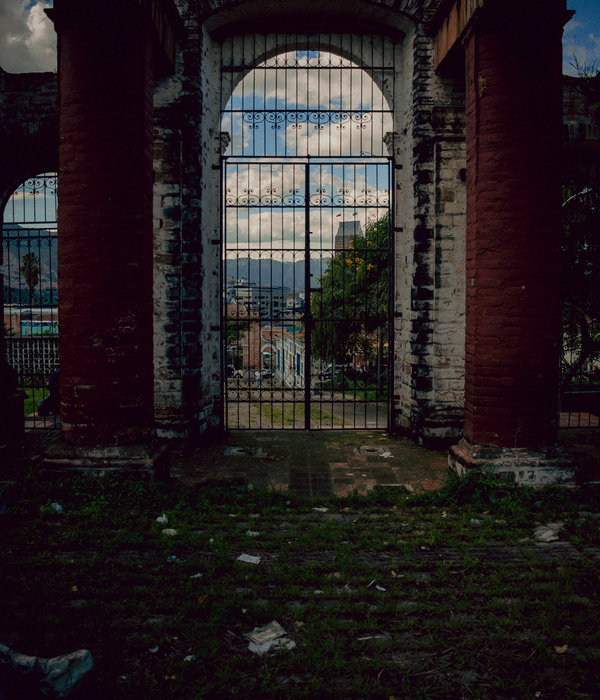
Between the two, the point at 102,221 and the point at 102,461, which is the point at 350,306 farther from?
the point at 102,461

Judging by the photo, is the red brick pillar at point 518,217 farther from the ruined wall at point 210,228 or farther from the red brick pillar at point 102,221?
the red brick pillar at point 102,221

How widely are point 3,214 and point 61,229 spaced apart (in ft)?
11.8

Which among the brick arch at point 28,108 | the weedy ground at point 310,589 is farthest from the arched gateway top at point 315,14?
the weedy ground at point 310,589

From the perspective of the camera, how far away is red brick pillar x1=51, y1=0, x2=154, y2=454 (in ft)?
15.9

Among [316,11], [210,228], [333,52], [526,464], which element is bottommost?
[526,464]

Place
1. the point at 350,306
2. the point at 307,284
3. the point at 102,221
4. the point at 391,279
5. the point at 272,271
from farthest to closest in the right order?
the point at 350,306 → the point at 391,279 → the point at 307,284 → the point at 272,271 → the point at 102,221

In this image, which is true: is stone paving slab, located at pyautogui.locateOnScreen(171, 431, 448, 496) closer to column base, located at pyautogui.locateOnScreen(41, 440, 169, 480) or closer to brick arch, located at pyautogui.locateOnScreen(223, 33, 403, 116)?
column base, located at pyautogui.locateOnScreen(41, 440, 169, 480)

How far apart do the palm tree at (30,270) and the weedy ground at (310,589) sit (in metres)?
4.32

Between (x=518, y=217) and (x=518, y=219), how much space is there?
0.02m

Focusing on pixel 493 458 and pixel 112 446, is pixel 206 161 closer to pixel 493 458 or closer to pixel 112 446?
pixel 112 446

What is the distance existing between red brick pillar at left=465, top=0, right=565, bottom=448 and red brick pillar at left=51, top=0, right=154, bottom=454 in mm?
3433

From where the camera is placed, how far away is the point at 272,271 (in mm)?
7352

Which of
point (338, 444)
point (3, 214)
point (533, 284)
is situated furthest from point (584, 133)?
point (3, 214)

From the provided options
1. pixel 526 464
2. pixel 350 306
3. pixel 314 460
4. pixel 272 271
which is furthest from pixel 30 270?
pixel 526 464
